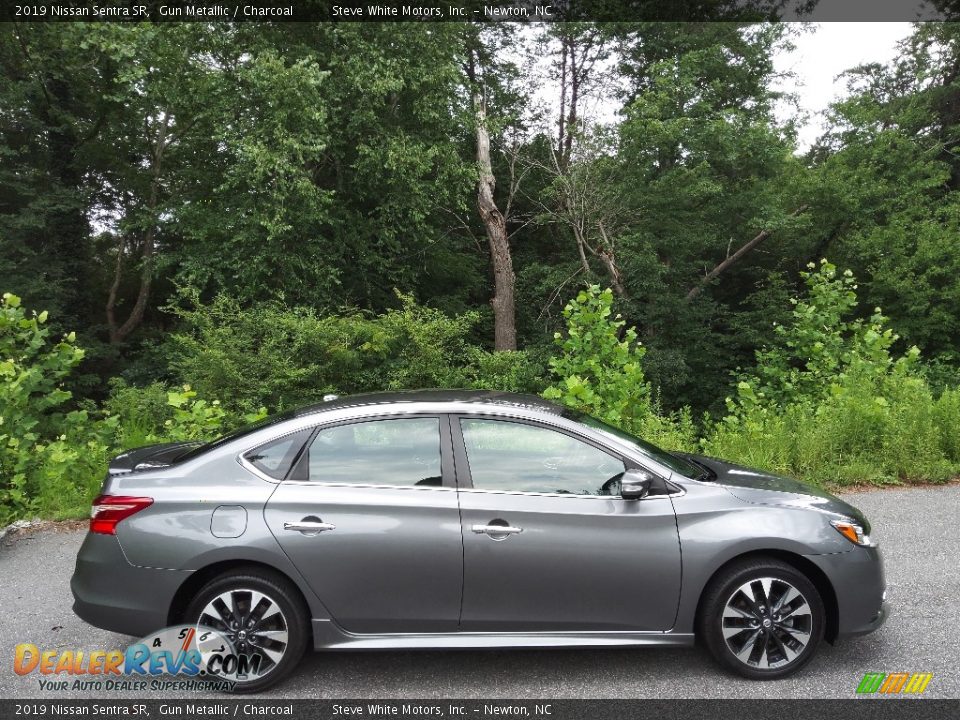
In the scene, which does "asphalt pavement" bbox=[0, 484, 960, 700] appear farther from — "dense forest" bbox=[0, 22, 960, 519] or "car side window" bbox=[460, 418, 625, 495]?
"dense forest" bbox=[0, 22, 960, 519]

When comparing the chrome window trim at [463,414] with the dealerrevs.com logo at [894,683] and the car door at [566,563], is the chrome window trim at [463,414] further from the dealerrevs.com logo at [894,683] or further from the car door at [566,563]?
the dealerrevs.com logo at [894,683]

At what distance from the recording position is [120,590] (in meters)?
3.58

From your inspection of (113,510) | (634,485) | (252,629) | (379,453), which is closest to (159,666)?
(252,629)

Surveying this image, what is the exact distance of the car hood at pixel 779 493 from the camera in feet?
12.4

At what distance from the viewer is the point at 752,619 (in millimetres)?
3607

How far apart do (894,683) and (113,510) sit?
4089 mm

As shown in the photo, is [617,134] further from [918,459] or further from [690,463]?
[690,463]

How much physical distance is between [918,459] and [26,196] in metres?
20.3

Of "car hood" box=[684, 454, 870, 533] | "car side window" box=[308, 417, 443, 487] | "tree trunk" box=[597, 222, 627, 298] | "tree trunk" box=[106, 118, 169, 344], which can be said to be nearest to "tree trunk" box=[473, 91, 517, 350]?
"tree trunk" box=[597, 222, 627, 298]

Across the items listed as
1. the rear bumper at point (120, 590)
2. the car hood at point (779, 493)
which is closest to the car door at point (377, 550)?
the rear bumper at point (120, 590)

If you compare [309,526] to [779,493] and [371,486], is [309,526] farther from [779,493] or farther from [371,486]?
[779,493]

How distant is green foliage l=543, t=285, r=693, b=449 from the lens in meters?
7.95

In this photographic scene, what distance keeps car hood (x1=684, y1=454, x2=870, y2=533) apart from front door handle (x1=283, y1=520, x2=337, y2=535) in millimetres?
2103

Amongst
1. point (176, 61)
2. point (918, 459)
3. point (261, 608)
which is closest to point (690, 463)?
point (261, 608)
